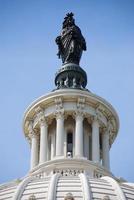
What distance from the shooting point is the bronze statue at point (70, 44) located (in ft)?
234

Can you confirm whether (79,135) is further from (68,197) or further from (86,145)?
(68,197)

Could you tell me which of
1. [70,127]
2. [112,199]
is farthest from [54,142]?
[112,199]

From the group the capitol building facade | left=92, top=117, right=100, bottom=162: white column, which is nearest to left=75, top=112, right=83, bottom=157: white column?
the capitol building facade

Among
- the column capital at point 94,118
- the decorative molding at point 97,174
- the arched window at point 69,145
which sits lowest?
the decorative molding at point 97,174

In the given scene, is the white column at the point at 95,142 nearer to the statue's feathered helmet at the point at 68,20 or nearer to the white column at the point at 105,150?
the white column at the point at 105,150

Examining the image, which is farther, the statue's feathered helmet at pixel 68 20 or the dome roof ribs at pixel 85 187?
the statue's feathered helmet at pixel 68 20

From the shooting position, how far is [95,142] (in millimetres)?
64188

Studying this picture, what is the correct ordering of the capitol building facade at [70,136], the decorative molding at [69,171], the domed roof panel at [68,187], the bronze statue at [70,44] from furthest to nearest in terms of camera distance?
1. the bronze statue at [70,44]
2. the decorative molding at [69,171]
3. the capitol building facade at [70,136]
4. the domed roof panel at [68,187]

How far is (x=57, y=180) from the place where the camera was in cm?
5603

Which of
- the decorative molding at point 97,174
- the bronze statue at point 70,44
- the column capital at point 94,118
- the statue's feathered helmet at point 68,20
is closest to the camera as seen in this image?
the decorative molding at point 97,174

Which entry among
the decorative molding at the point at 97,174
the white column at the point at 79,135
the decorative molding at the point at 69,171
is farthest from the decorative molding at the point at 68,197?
the white column at the point at 79,135

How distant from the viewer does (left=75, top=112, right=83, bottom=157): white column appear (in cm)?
6241

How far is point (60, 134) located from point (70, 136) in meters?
2.33

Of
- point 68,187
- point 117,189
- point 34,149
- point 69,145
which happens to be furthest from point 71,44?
point 117,189
